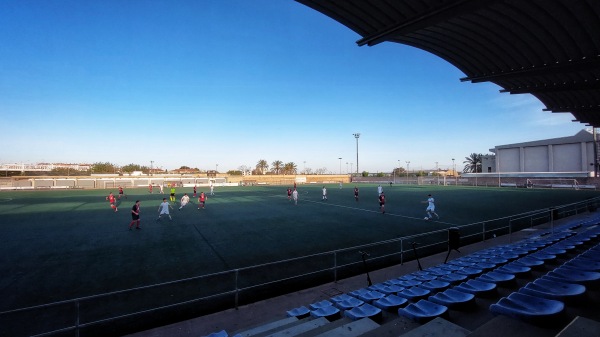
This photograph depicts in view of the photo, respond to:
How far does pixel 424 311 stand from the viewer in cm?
397

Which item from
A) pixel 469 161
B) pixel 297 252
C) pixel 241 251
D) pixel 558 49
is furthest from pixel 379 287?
pixel 469 161

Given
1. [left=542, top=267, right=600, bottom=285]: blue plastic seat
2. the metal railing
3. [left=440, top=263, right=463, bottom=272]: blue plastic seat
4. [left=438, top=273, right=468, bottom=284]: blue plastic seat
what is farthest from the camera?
[left=440, top=263, right=463, bottom=272]: blue plastic seat

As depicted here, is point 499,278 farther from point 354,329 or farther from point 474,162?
point 474,162

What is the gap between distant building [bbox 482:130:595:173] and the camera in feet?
199

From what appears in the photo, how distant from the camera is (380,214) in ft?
69.9

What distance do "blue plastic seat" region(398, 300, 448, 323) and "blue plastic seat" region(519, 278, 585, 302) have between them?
1.23 m

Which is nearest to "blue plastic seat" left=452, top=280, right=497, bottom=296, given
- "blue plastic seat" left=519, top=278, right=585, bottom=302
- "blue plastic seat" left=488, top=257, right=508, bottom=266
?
"blue plastic seat" left=519, top=278, right=585, bottom=302

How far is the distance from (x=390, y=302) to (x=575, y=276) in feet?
9.53

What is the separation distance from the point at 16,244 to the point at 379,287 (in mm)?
15732

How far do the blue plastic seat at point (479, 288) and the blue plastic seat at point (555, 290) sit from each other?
53cm

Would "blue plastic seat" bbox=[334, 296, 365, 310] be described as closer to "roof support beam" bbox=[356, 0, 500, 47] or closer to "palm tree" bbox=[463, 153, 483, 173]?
"roof support beam" bbox=[356, 0, 500, 47]

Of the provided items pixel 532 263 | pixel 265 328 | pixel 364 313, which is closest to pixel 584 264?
pixel 532 263

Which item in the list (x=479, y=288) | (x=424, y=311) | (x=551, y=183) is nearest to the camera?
(x=424, y=311)

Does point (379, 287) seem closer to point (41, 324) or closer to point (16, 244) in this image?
point (41, 324)
